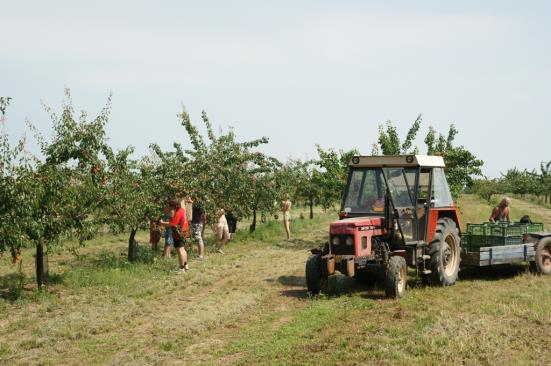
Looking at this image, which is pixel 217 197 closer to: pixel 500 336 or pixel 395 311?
pixel 395 311

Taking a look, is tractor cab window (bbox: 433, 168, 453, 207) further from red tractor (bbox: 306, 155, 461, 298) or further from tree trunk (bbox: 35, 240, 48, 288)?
tree trunk (bbox: 35, 240, 48, 288)

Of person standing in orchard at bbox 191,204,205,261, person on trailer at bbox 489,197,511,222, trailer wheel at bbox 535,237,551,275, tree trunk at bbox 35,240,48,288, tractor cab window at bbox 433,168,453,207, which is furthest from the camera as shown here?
person standing in orchard at bbox 191,204,205,261

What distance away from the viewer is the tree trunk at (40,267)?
9.97 metres

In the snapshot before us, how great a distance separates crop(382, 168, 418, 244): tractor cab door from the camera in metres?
9.20

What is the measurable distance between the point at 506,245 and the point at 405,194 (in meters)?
2.62

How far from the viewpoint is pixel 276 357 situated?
6043mm

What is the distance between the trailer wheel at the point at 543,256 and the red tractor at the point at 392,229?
6.02 ft

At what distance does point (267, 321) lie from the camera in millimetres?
7688

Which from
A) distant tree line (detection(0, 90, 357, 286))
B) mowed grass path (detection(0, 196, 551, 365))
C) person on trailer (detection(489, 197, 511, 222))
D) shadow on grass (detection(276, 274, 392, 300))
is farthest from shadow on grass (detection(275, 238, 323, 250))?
shadow on grass (detection(276, 274, 392, 300))

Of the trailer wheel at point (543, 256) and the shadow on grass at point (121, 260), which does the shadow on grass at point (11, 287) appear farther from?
the trailer wheel at point (543, 256)

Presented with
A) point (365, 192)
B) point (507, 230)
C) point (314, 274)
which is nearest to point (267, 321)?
point (314, 274)

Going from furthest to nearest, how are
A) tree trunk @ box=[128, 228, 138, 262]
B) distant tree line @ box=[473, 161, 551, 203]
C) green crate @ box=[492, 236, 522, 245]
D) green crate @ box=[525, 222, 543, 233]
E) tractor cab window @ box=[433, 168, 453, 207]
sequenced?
distant tree line @ box=[473, 161, 551, 203], tree trunk @ box=[128, 228, 138, 262], green crate @ box=[525, 222, 543, 233], green crate @ box=[492, 236, 522, 245], tractor cab window @ box=[433, 168, 453, 207]

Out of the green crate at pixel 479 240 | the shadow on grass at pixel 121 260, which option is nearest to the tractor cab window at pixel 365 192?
the green crate at pixel 479 240

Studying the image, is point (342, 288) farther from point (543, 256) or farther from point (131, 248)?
point (131, 248)
